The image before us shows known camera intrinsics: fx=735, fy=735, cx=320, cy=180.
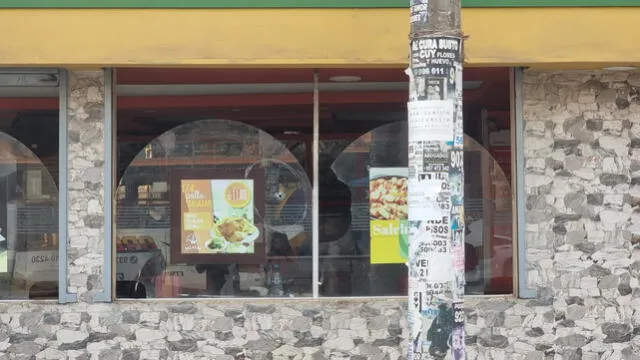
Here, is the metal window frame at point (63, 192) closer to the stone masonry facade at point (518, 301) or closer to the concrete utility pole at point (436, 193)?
the stone masonry facade at point (518, 301)

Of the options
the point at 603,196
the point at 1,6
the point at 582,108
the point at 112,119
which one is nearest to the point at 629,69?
the point at 582,108

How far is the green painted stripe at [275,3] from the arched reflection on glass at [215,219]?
4.09 ft

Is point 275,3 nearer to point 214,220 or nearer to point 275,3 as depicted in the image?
point 275,3

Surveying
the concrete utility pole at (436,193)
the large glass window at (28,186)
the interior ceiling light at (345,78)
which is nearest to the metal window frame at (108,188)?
the large glass window at (28,186)

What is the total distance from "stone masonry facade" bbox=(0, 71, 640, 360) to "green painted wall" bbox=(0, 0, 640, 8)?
655 mm

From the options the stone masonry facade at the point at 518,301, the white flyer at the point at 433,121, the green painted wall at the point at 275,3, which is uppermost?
the green painted wall at the point at 275,3

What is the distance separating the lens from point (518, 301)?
631 centimetres

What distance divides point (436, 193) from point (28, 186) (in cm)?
414

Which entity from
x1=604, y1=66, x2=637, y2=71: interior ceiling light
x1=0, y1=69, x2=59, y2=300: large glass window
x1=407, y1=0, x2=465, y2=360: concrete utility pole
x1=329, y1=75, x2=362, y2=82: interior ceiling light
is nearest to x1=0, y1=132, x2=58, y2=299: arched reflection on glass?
x1=0, y1=69, x2=59, y2=300: large glass window

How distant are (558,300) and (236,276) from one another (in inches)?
110

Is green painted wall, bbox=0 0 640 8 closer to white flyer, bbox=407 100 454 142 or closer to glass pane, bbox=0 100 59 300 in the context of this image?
glass pane, bbox=0 100 59 300

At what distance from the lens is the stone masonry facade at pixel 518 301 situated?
6.17 meters

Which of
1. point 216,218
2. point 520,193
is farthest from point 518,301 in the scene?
point 216,218

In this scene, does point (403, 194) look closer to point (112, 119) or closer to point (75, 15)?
point (112, 119)
